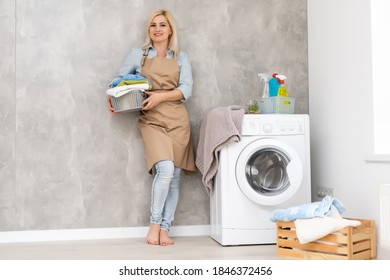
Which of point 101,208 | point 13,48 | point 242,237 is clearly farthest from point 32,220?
point 242,237

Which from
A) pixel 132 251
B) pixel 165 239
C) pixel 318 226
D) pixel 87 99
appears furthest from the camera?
pixel 87 99

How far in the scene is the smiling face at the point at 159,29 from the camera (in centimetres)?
339

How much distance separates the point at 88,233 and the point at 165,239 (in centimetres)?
58

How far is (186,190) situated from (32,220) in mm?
1070

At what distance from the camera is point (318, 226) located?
254 cm

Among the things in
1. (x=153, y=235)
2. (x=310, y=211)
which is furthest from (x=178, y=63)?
(x=310, y=211)

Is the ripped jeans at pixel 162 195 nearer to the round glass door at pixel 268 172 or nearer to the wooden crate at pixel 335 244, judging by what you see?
the round glass door at pixel 268 172

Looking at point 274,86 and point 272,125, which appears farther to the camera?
point 274,86

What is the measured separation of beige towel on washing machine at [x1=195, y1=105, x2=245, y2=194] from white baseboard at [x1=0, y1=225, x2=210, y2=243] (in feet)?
1.32

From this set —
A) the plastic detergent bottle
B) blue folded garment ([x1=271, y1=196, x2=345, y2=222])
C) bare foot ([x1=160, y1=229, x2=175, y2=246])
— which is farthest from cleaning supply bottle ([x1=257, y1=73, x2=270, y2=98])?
bare foot ([x1=160, y1=229, x2=175, y2=246])

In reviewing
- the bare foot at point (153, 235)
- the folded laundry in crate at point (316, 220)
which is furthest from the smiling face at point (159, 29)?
the folded laundry in crate at point (316, 220)

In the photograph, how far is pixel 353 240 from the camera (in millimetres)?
2520

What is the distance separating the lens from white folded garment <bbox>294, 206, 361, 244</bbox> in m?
2.52

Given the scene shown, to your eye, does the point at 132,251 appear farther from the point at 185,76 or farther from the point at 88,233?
the point at 185,76
